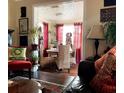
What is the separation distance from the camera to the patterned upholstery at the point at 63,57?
5457 millimetres

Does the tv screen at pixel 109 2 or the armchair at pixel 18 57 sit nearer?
the tv screen at pixel 109 2

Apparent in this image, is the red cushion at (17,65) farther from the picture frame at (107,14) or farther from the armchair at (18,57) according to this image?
the picture frame at (107,14)

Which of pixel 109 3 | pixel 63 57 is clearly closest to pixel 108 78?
pixel 109 3

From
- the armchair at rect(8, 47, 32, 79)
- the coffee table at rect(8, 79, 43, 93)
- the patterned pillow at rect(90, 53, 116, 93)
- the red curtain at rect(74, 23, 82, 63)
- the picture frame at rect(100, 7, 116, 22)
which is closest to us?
the patterned pillow at rect(90, 53, 116, 93)

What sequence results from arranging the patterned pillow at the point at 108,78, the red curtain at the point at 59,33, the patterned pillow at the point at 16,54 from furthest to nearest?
the red curtain at the point at 59,33 → the patterned pillow at the point at 16,54 → the patterned pillow at the point at 108,78

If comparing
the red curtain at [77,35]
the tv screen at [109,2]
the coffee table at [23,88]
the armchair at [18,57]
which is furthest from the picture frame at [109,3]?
the red curtain at [77,35]

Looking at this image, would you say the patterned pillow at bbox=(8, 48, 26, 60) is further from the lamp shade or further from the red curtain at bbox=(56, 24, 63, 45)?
the red curtain at bbox=(56, 24, 63, 45)

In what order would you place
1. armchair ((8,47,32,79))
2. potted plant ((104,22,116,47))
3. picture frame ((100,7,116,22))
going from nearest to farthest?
potted plant ((104,22,116,47))
picture frame ((100,7,116,22))
armchair ((8,47,32,79))

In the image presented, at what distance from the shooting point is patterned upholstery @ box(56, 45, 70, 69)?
546cm

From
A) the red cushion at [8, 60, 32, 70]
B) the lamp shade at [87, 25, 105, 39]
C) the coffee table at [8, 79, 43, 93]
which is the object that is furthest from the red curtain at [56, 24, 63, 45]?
the coffee table at [8, 79, 43, 93]

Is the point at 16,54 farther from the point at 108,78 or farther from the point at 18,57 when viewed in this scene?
the point at 108,78

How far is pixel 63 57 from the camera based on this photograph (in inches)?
217
